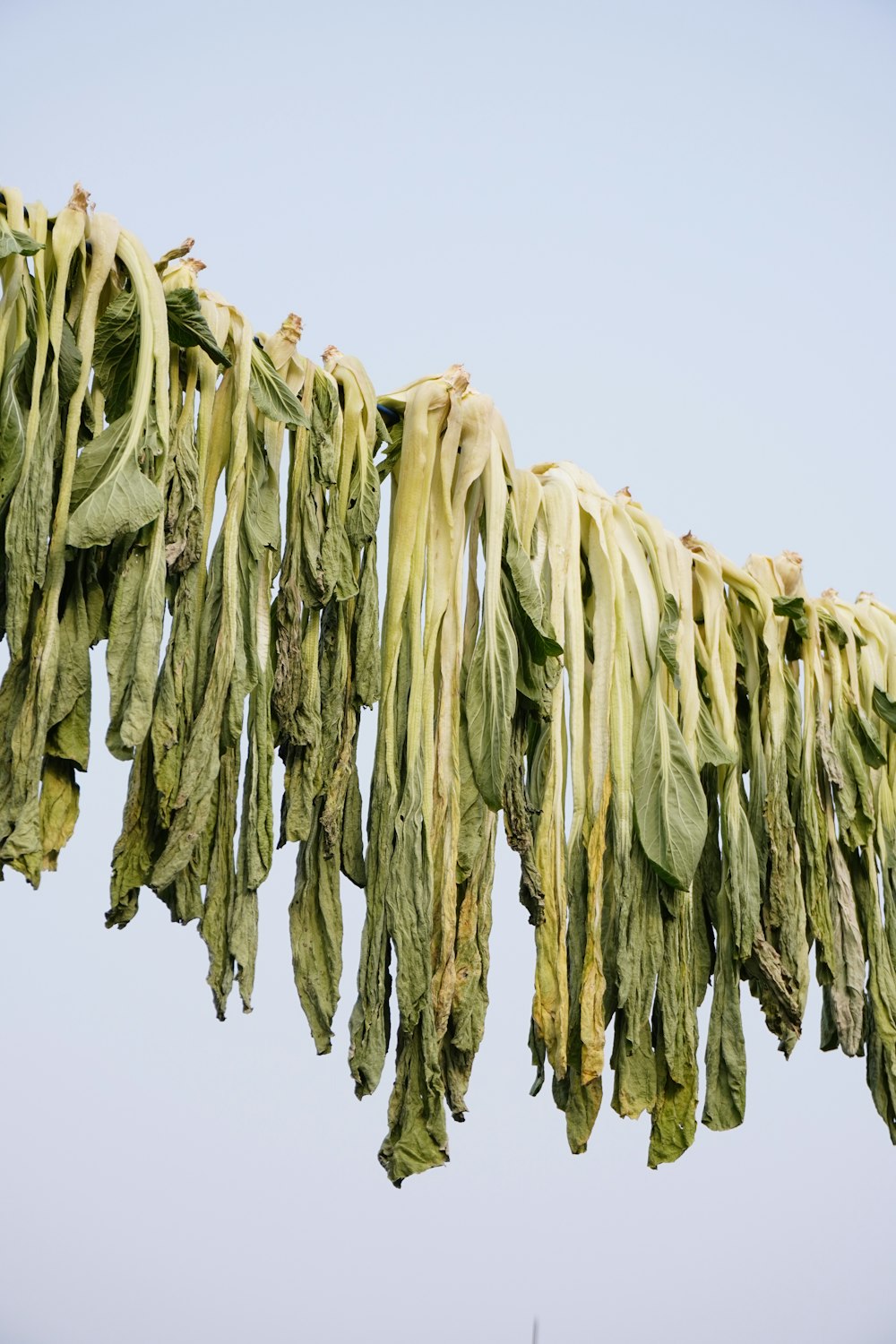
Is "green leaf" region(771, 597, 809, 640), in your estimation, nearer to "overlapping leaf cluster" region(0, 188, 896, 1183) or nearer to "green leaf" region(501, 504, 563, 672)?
"overlapping leaf cluster" region(0, 188, 896, 1183)

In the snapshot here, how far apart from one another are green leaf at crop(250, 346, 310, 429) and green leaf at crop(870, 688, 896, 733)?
35.2 inches

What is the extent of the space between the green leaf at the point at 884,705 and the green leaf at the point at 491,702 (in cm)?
64

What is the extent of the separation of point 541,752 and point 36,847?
21.9 inches

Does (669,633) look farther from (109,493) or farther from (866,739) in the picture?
(109,493)

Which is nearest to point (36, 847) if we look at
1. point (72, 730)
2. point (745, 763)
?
point (72, 730)

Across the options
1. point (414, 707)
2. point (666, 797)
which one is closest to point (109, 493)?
point (414, 707)

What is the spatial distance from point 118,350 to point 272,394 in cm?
14

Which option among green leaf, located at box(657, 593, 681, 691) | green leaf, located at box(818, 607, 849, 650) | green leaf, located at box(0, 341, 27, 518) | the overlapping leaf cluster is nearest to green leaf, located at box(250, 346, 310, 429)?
the overlapping leaf cluster

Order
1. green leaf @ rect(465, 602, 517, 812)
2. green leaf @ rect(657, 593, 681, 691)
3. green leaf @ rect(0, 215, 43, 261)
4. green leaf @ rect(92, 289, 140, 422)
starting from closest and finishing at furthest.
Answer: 1. green leaf @ rect(0, 215, 43, 261)
2. green leaf @ rect(92, 289, 140, 422)
3. green leaf @ rect(465, 602, 517, 812)
4. green leaf @ rect(657, 593, 681, 691)

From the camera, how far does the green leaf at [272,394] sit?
113cm

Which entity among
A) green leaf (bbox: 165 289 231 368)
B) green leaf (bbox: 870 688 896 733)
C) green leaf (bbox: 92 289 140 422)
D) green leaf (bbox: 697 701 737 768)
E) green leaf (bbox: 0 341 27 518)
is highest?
green leaf (bbox: 165 289 231 368)

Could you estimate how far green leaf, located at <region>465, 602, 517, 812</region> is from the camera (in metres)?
1.21

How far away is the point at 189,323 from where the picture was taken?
1093mm

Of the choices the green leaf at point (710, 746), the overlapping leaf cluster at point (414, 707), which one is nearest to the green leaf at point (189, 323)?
the overlapping leaf cluster at point (414, 707)
